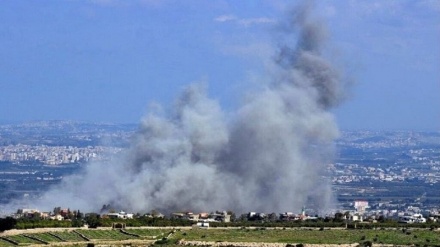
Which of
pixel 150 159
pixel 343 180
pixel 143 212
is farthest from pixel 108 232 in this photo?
pixel 343 180

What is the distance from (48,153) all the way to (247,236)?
253 feet

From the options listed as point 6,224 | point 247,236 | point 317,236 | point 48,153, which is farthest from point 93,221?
point 48,153

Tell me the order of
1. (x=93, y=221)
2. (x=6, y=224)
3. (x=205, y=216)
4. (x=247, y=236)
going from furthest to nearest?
1. (x=205, y=216)
2. (x=93, y=221)
3. (x=247, y=236)
4. (x=6, y=224)

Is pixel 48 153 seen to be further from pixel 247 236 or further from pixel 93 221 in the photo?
pixel 247 236

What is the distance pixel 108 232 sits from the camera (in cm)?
4191

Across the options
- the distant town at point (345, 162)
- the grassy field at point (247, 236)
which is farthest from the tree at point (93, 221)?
the distant town at point (345, 162)

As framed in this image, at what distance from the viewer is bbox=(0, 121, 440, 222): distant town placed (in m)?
79.0

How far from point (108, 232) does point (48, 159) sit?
2787 inches

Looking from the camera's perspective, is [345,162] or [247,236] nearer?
[247,236]

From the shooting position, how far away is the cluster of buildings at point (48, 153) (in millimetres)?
108562

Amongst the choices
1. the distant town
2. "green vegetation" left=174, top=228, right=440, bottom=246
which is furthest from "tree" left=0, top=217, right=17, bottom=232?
the distant town

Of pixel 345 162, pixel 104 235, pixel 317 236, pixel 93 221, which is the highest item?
pixel 345 162

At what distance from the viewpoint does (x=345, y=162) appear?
375 feet

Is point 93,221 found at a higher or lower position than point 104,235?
higher
